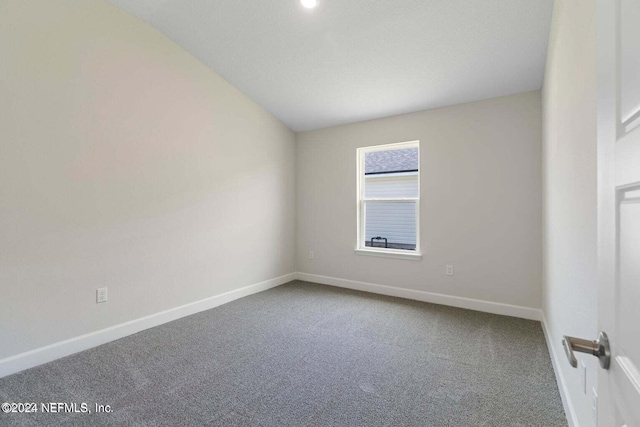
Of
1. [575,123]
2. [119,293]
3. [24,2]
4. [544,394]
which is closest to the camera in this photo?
[575,123]

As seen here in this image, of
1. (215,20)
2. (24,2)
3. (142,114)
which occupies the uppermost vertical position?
(215,20)

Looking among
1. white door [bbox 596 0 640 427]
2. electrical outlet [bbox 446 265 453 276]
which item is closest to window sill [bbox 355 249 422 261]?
electrical outlet [bbox 446 265 453 276]

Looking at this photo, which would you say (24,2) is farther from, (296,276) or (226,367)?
(296,276)

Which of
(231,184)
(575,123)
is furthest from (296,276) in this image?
(575,123)

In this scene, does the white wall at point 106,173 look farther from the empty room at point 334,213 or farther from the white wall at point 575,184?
the white wall at point 575,184

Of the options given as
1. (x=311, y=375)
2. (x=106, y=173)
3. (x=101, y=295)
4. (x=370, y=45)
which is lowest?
(x=311, y=375)

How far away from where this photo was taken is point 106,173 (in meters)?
2.50

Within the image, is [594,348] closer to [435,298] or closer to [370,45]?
[370,45]

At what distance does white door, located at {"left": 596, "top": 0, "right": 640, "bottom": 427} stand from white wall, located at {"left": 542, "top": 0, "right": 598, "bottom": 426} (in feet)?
1.93

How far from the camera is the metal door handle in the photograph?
595 millimetres

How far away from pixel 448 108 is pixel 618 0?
310 centimetres

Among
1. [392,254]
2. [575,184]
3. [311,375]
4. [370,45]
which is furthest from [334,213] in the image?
[575,184]

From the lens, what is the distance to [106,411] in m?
1.62

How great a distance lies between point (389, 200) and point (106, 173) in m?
3.10
